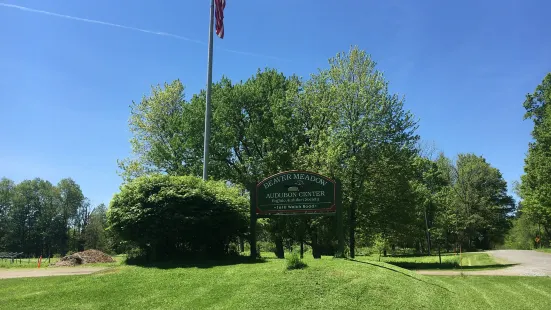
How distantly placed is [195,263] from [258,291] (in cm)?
456

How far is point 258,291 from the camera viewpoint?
895 cm

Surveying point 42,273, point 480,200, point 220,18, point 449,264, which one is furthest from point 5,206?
point 480,200

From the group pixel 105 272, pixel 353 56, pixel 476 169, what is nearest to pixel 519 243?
pixel 476 169

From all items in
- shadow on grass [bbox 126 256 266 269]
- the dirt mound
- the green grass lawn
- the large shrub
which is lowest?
the green grass lawn

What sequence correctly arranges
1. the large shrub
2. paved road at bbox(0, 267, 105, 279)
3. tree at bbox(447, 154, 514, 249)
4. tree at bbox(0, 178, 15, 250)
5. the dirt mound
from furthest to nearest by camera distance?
1. tree at bbox(0, 178, 15, 250)
2. tree at bbox(447, 154, 514, 249)
3. the dirt mound
4. paved road at bbox(0, 267, 105, 279)
5. the large shrub

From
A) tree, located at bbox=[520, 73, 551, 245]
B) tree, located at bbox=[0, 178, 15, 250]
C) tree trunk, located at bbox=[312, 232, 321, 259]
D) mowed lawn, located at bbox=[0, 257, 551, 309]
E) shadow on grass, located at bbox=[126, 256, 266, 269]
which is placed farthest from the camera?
tree, located at bbox=[0, 178, 15, 250]

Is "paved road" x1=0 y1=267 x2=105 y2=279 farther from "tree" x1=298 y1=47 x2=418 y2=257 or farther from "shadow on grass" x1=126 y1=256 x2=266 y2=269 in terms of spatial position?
"tree" x1=298 y1=47 x2=418 y2=257

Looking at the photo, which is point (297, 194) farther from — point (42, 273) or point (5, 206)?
point (5, 206)

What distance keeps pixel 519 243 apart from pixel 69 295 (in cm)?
6951

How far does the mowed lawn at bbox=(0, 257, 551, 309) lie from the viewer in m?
8.49

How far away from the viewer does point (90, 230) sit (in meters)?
75.6

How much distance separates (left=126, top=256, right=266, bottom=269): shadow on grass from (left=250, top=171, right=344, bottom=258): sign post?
0.68 m

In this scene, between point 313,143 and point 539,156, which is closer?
point 313,143

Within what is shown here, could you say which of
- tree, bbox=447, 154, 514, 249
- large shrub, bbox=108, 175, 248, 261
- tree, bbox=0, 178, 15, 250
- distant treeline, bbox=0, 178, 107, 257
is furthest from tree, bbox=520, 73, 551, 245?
tree, bbox=0, 178, 15, 250
